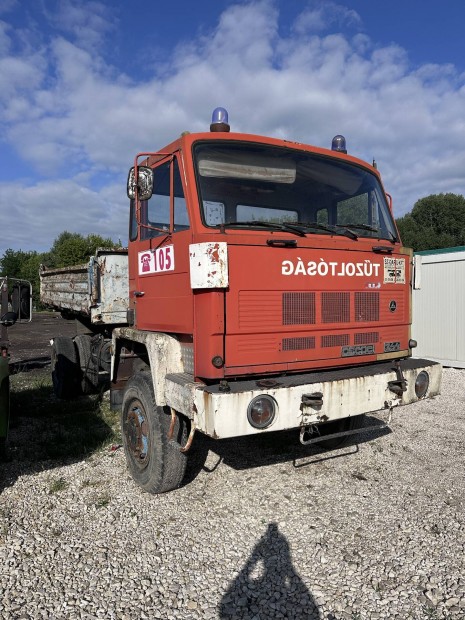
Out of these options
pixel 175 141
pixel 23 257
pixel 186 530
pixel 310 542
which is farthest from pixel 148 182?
pixel 23 257

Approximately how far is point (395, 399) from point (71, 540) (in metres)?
2.77

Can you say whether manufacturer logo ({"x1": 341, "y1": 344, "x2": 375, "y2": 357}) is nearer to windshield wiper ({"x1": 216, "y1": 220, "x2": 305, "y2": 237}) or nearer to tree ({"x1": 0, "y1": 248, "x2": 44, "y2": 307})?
windshield wiper ({"x1": 216, "y1": 220, "x2": 305, "y2": 237})

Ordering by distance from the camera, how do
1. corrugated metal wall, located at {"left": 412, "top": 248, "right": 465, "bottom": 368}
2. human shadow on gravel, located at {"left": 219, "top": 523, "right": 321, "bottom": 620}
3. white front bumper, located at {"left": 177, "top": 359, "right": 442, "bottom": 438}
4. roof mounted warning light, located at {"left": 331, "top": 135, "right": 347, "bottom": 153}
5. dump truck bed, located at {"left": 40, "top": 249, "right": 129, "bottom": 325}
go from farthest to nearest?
corrugated metal wall, located at {"left": 412, "top": 248, "right": 465, "bottom": 368} < dump truck bed, located at {"left": 40, "top": 249, "right": 129, "bottom": 325} < roof mounted warning light, located at {"left": 331, "top": 135, "right": 347, "bottom": 153} < white front bumper, located at {"left": 177, "top": 359, "right": 442, "bottom": 438} < human shadow on gravel, located at {"left": 219, "top": 523, "right": 321, "bottom": 620}

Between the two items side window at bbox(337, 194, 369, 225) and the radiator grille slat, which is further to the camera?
side window at bbox(337, 194, 369, 225)

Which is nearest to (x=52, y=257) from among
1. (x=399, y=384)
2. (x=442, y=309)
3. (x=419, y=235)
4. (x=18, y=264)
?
(x=18, y=264)

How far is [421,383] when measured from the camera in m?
4.21

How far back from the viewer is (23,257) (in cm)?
4528

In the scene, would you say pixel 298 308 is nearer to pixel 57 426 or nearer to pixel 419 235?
pixel 57 426

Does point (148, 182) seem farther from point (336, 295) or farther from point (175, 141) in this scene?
point (336, 295)

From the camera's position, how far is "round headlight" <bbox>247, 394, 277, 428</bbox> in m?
3.17

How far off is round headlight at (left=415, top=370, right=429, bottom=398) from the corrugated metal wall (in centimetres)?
672

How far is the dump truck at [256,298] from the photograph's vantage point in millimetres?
3326

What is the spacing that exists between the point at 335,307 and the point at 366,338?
19.1 inches

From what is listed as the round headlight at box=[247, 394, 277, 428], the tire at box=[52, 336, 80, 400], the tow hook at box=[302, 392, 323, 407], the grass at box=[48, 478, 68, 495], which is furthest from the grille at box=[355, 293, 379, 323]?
the tire at box=[52, 336, 80, 400]
